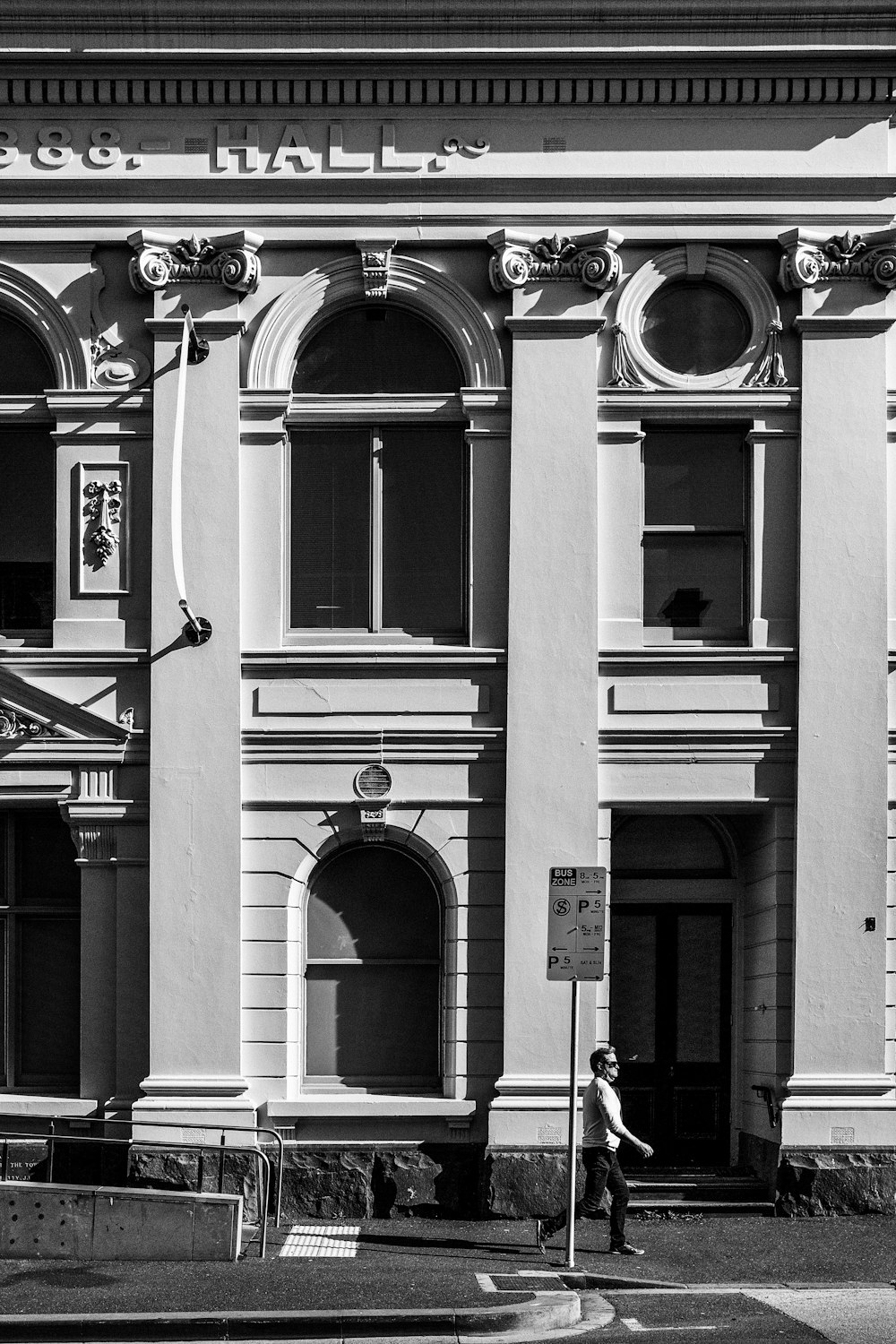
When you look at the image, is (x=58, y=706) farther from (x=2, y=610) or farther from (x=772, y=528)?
(x=772, y=528)

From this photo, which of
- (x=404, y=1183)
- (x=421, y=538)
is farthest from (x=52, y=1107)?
(x=421, y=538)

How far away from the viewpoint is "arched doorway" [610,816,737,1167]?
58.5 ft

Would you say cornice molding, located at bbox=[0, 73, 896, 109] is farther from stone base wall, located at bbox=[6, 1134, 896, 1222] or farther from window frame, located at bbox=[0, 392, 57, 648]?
stone base wall, located at bbox=[6, 1134, 896, 1222]

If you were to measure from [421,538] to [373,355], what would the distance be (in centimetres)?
→ 195

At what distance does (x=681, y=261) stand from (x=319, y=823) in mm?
6666

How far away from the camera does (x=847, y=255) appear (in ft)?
56.7

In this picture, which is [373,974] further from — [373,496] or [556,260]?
[556,260]

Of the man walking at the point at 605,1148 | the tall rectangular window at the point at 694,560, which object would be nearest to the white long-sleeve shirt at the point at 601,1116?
the man walking at the point at 605,1148

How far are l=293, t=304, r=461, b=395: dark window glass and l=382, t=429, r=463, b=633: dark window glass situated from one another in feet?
1.96

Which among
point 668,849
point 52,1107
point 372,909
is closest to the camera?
point 52,1107

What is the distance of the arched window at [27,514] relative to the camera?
1766 cm

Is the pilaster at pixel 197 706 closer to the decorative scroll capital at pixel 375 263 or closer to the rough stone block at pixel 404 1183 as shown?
the decorative scroll capital at pixel 375 263

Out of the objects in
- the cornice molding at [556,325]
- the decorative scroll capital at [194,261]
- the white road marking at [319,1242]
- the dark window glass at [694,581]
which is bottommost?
the white road marking at [319,1242]

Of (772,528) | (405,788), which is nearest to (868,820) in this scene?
(772,528)
